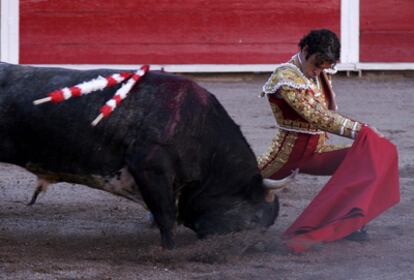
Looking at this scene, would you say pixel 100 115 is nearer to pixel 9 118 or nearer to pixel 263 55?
pixel 9 118

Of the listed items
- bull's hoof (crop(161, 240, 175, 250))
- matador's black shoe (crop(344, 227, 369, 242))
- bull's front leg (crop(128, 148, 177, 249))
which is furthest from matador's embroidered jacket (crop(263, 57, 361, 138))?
bull's hoof (crop(161, 240, 175, 250))

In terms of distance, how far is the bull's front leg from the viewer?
14.8 ft

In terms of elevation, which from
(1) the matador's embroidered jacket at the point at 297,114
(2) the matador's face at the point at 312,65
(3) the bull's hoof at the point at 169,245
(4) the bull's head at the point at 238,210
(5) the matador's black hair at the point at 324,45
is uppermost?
(5) the matador's black hair at the point at 324,45

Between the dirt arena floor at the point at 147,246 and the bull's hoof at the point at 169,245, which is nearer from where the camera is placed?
the dirt arena floor at the point at 147,246

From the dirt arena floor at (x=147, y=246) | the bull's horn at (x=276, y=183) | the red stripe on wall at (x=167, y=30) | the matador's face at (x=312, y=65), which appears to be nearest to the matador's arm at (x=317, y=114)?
the matador's face at (x=312, y=65)

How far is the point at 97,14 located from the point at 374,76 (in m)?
2.38

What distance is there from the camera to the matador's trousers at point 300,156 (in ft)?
15.9

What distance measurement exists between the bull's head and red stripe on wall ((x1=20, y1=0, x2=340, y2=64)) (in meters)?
4.85

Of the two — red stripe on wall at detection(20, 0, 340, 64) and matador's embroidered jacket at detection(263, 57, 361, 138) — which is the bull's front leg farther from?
red stripe on wall at detection(20, 0, 340, 64)

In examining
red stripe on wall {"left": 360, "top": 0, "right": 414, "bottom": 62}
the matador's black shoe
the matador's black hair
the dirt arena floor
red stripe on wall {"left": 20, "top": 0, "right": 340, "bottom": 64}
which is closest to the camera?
the dirt arena floor

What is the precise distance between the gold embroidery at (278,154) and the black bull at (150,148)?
21 cm

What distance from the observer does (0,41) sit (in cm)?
931

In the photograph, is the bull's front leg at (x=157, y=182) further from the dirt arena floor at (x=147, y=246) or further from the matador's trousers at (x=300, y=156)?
the matador's trousers at (x=300, y=156)

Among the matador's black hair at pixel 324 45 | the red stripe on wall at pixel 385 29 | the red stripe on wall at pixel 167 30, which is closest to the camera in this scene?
the matador's black hair at pixel 324 45
